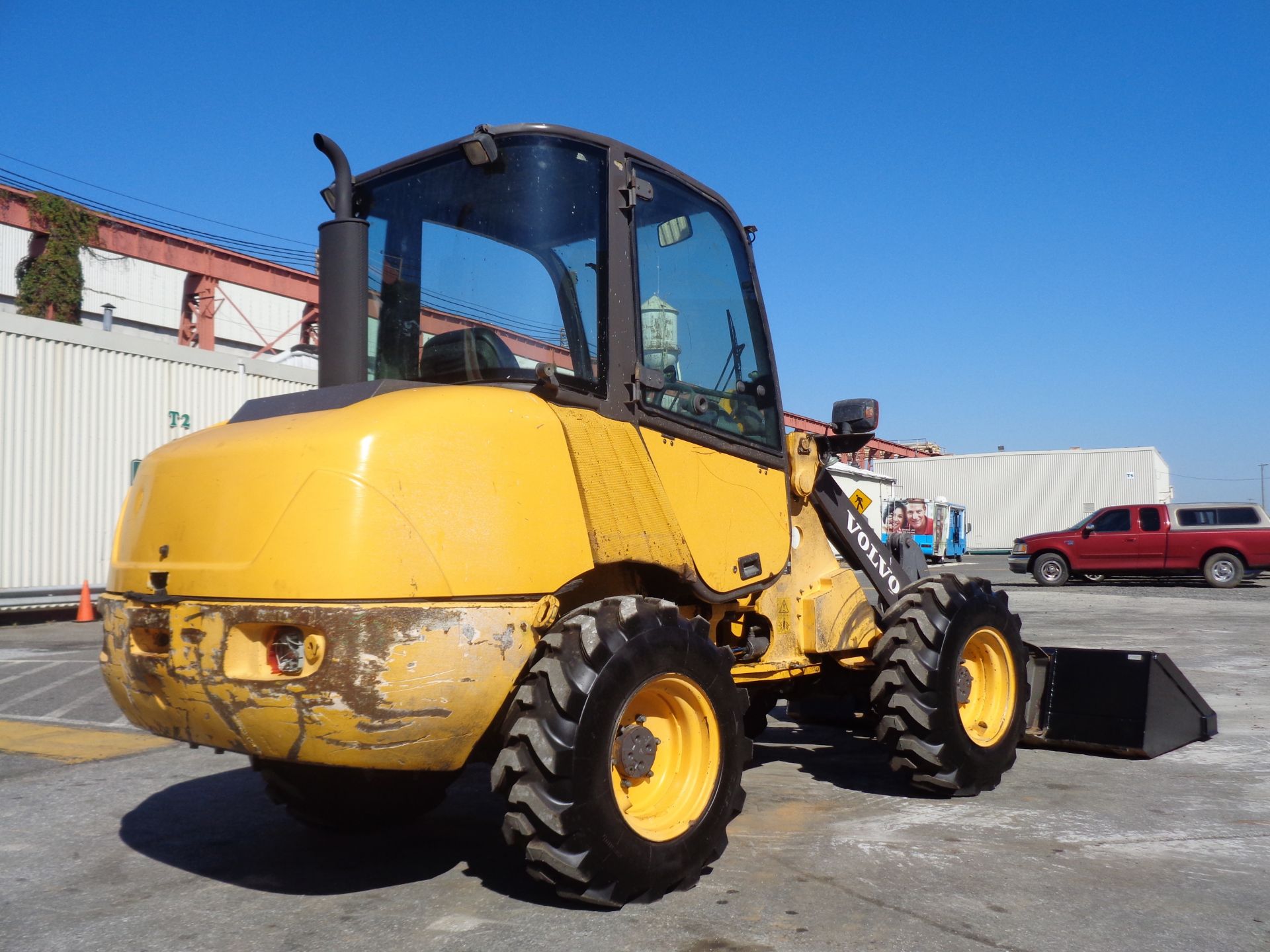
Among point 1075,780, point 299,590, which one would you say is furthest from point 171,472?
point 1075,780

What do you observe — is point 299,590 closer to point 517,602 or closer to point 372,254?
point 517,602

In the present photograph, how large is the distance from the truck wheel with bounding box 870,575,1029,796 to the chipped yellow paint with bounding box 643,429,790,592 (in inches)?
32.8

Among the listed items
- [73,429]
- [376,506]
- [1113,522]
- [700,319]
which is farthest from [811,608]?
[1113,522]

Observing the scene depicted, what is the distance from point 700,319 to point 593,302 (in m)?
0.71

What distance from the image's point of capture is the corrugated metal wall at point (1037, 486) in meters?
50.2

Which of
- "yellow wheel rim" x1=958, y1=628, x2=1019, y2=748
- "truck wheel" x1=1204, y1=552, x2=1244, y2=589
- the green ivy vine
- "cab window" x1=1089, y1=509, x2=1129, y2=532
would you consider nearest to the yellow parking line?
"yellow wheel rim" x1=958, y1=628, x2=1019, y2=748

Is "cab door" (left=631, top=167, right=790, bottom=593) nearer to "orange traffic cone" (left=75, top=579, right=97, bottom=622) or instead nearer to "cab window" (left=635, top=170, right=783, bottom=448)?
"cab window" (left=635, top=170, right=783, bottom=448)

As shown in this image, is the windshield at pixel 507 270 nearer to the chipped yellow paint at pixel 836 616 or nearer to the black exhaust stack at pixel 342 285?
Result: the black exhaust stack at pixel 342 285

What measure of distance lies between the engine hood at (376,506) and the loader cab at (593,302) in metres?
0.17

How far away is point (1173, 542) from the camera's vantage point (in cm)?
2509

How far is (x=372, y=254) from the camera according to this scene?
4.69 metres

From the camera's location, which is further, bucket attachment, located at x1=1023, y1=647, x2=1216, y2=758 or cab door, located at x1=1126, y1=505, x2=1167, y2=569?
cab door, located at x1=1126, y1=505, x2=1167, y2=569

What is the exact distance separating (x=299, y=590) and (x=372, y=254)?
184 centimetres

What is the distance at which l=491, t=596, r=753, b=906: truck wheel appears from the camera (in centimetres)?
354
